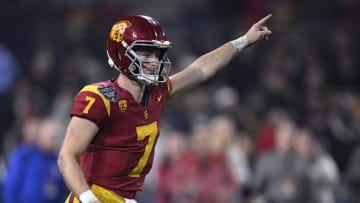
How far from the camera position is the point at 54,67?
1435 centimetres

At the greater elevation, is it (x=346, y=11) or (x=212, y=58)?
(x=212, y=58)

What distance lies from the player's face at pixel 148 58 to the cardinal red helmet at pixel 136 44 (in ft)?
0.07

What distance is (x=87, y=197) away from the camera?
5.41 meters

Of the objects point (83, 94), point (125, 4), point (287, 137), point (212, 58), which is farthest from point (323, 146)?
point (83, 94)

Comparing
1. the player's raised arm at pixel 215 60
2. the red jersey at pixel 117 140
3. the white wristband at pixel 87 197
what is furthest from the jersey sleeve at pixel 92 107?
the player's raised arm at pixel 215 60

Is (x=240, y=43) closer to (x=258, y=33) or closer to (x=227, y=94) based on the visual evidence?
(x=258, y=33)

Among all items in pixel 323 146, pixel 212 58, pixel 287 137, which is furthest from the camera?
pixel 323 146

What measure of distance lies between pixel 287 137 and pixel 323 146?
1960 mm

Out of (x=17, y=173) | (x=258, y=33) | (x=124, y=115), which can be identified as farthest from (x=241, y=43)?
(x=17, y=173)

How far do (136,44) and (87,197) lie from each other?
92 centimetres

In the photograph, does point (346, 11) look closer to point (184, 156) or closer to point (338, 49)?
point (338, 49)

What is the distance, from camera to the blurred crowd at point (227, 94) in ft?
35.1

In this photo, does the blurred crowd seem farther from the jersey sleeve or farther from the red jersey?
the jersey sleeve

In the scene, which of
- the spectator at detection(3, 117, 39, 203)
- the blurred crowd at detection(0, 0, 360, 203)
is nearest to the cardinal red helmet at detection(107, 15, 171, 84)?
the spectator at detection(3, 117, 39, 203)
